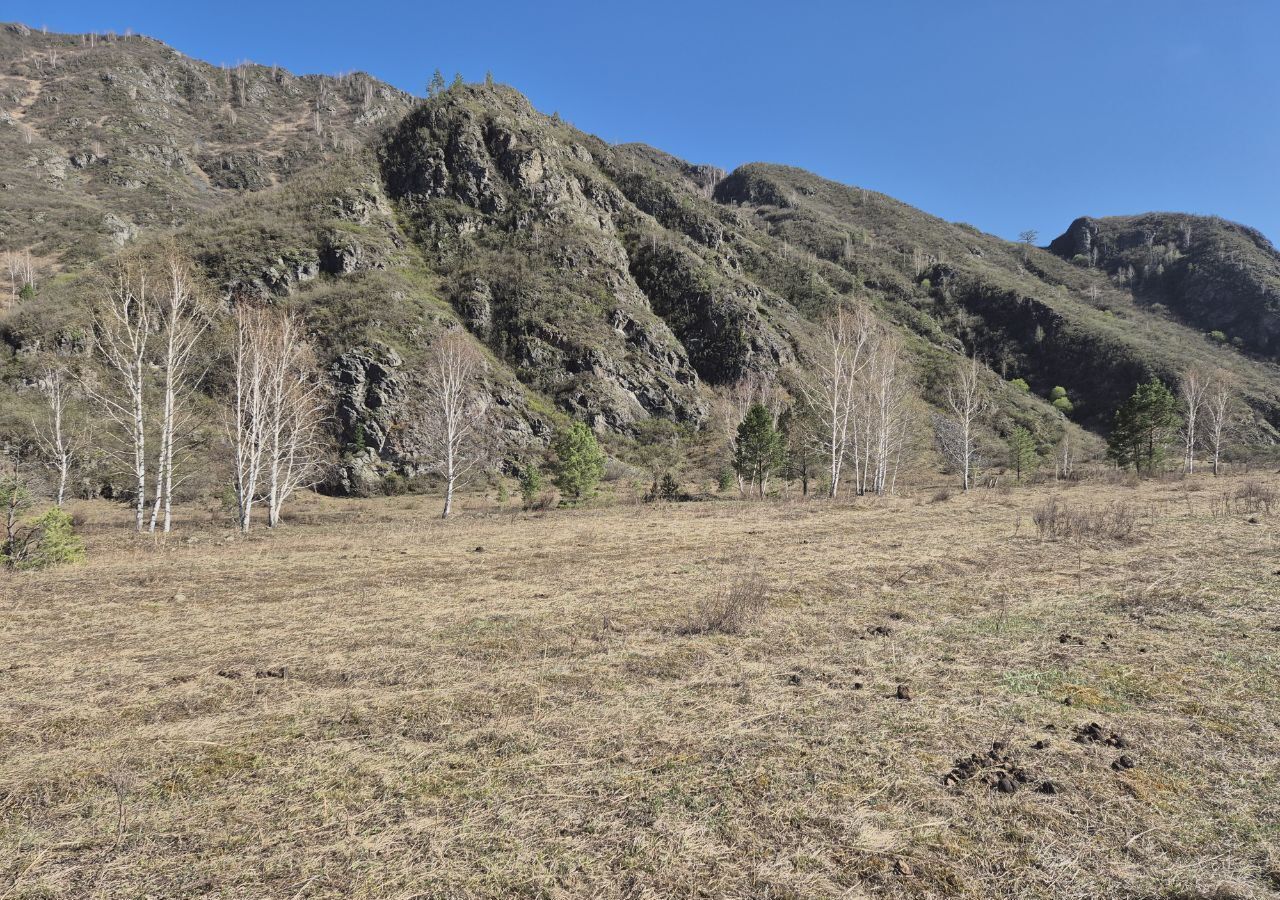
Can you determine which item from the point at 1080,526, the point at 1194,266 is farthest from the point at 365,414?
the point at 1194,266

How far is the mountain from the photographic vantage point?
2525 inches

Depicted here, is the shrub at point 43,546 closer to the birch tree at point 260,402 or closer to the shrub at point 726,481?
the birch tree at point 260,402

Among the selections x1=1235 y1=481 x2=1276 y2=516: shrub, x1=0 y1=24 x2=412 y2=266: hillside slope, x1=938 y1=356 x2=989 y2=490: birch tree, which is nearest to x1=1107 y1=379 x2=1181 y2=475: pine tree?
x1=938 y1=356 x2=989 y2=490: birch tree

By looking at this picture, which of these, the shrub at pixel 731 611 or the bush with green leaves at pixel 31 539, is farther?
the bush with green leaves at pixel 31 539

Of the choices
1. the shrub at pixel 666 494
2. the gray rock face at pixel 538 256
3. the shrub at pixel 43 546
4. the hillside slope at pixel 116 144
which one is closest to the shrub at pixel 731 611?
the shrub at pixel 43 546

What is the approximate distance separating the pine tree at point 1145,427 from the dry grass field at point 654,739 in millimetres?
47566

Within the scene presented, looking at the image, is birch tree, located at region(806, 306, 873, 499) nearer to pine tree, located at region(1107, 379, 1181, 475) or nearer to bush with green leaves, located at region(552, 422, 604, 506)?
bush with green leaves, located at region(552, 422, 604, 506)

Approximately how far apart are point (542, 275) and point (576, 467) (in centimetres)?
5806

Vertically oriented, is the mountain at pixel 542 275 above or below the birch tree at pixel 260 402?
above

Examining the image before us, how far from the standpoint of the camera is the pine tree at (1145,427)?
45.9 metres

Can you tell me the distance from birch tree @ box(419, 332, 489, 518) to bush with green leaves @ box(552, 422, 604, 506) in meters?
6.77

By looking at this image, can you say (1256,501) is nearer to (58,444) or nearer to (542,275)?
(58,444)

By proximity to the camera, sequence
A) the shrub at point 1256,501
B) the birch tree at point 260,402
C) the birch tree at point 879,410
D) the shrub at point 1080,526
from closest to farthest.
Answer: the shrub at point 1080,526 < the shrub at point 1256,501 < the birch tree at point 260,402 < the birch tree at point 879,410

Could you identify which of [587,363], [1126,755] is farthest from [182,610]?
[587,363]
